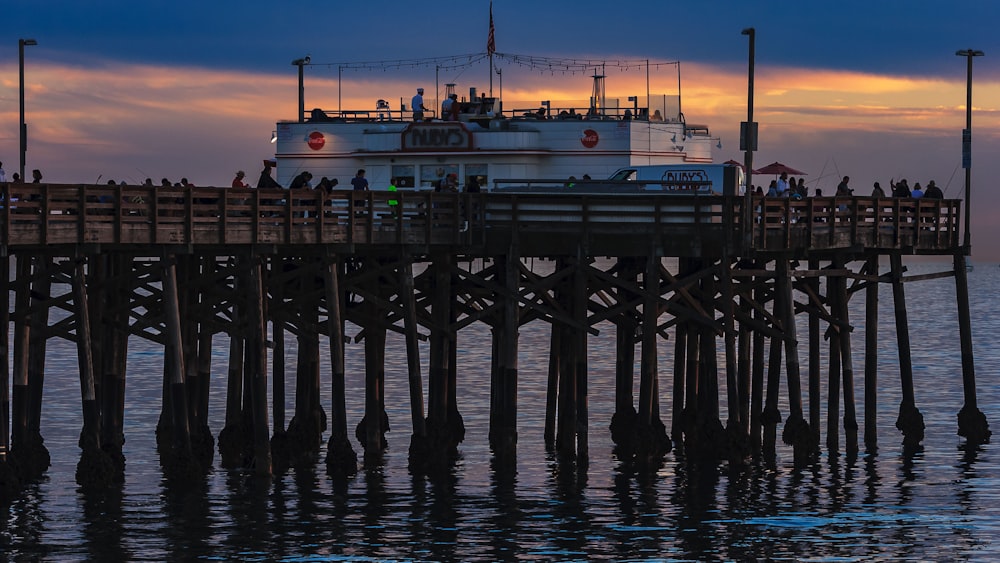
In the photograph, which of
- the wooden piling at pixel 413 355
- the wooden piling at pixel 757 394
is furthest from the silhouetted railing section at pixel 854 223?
the wooden piling at pixel 413 355

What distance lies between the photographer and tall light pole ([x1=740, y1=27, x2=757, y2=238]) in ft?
116

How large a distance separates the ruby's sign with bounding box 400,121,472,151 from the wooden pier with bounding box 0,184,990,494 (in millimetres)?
4792

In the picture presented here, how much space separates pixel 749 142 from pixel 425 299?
27.3ft

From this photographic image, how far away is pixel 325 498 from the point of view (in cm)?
3259

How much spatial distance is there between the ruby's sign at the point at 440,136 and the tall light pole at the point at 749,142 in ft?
29.3

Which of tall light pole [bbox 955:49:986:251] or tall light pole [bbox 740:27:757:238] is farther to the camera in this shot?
tall light pole [bbox 955:49:986:251]

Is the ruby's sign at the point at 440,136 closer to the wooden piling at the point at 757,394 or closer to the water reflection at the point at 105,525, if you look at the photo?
the wooden piling at the point at 757,394

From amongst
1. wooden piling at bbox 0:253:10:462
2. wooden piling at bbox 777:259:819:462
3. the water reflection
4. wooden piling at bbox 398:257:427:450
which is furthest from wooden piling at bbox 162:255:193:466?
wooden piling at bbox 777:259:819:462

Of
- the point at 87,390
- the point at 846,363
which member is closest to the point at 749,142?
the point at 846,363

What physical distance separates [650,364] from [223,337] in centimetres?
6787

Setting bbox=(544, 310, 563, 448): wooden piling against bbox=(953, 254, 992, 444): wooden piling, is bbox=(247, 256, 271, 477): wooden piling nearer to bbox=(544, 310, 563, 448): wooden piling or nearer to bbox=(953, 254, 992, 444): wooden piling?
bbox=(544, 310, 563, 448): wooden piling

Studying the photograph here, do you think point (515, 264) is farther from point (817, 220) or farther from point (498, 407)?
point (817, 220)

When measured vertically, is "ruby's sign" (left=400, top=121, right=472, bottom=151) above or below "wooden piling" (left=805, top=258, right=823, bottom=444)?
above

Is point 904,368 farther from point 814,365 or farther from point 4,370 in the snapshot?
point 4,370
